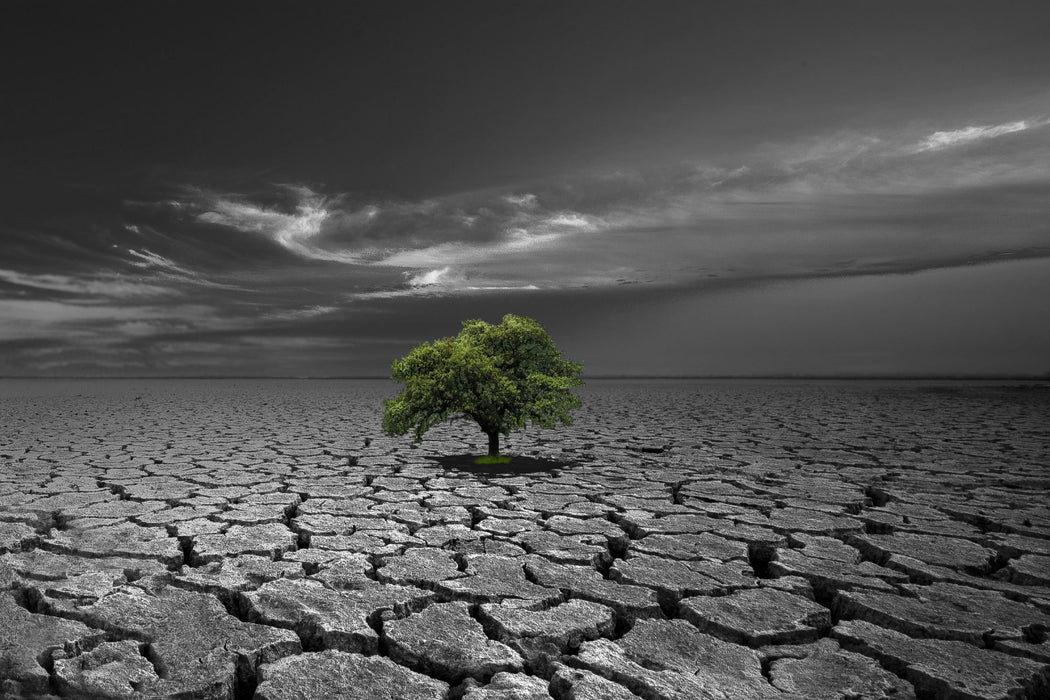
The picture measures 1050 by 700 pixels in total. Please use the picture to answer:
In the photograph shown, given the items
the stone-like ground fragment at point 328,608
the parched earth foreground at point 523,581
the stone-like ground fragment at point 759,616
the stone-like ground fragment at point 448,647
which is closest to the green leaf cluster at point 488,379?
the parched earth foreground at point 523,581

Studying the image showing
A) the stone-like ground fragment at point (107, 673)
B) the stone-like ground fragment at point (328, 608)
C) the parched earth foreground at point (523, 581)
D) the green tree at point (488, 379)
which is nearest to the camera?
the stone-like ground fragment at point (107, 673)

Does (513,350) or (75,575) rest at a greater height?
(513,350)

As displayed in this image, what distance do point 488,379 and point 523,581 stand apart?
264 cm

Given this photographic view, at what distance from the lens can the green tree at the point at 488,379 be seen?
499 centimetres

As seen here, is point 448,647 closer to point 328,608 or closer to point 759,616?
point 328,608

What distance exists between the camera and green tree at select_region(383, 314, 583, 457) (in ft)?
16.4

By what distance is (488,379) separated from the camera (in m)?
5.02

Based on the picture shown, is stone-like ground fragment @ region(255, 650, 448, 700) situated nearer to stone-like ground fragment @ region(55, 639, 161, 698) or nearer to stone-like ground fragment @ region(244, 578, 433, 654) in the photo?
stone-like ground fragment @ region(244, 578, 433, 654)

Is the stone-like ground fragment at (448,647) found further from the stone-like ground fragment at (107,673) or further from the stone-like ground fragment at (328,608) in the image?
the stone-like ground fragment at (107,673)

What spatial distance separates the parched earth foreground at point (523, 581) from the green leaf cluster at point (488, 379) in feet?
1.53

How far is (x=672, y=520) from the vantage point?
11.5ft

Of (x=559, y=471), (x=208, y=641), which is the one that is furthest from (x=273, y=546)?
(x=559, y=471)

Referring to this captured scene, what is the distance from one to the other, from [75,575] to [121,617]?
1.95 feet

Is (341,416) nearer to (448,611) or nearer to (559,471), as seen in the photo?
(559,471)
